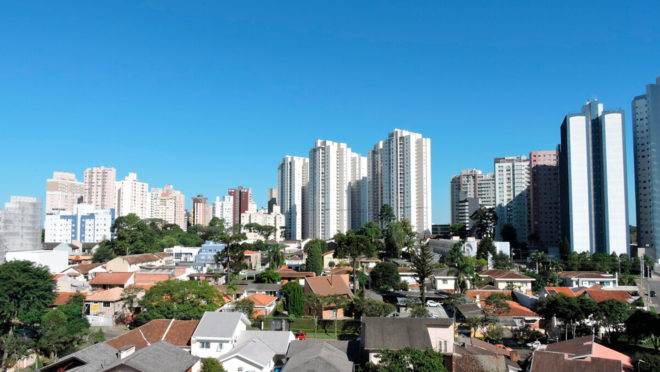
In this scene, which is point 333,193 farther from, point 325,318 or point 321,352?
point 321,352

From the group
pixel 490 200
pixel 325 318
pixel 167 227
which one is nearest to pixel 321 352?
pixel 325 318

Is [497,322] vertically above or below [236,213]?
below

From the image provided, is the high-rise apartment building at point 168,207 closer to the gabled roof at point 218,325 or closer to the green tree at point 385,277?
the green tree at point 385,277

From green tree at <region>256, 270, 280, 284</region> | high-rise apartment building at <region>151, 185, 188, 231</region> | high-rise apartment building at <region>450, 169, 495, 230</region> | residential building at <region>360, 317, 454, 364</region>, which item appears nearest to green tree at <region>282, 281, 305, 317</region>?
green tree at <region>256, 270, 280, 284</region>

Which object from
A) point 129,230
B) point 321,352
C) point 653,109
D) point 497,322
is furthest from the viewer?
point 129,230

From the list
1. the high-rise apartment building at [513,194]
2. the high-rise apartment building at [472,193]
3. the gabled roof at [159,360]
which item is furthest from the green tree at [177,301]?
the high-rise apartment building at [472,193]

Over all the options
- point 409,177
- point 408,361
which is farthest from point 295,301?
point 409,177

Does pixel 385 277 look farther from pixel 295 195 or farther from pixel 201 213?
pixel 201 213
